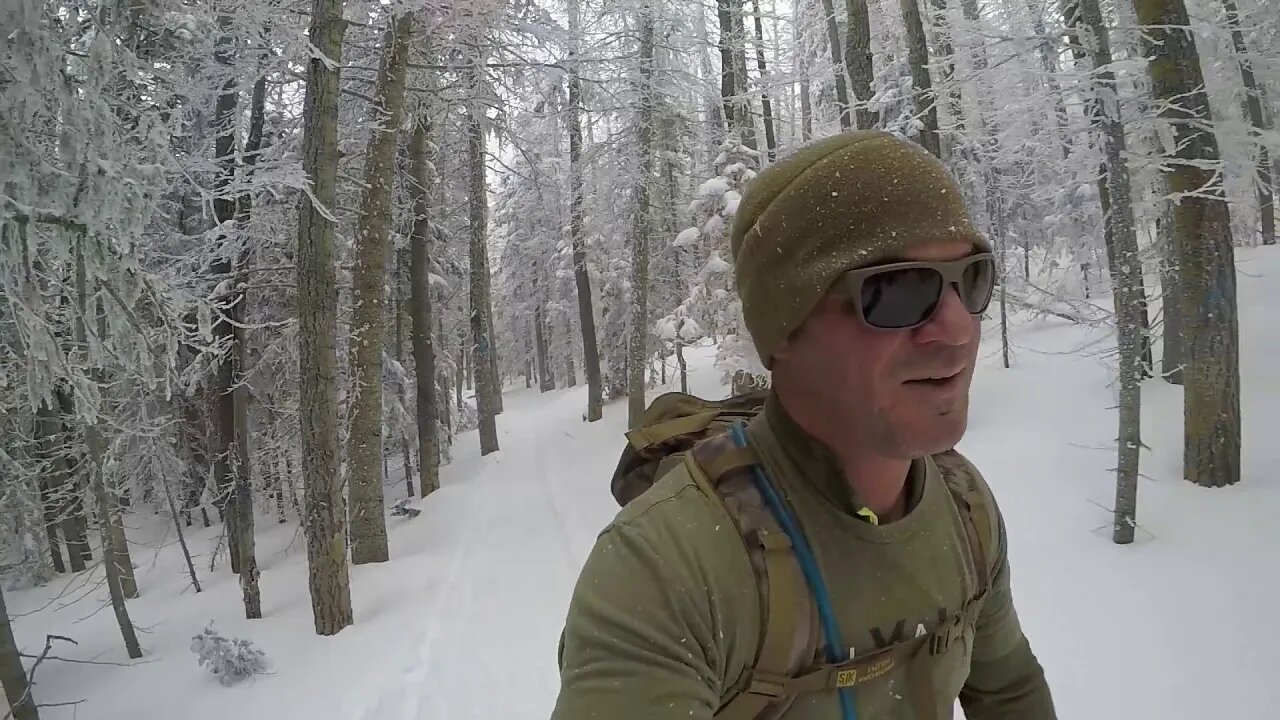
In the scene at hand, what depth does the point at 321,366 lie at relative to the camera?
717 cm

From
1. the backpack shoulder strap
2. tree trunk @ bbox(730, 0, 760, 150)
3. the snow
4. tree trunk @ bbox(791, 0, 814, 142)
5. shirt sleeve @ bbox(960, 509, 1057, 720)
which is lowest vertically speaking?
shirt sleeve @ bbox(960, 509, 1057, 720)

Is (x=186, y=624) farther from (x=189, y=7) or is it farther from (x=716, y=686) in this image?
(x=716, y=686)

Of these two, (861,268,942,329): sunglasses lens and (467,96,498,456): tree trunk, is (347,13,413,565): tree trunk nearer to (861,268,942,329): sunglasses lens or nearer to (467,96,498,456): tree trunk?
(467,96,498,456): tree trunk

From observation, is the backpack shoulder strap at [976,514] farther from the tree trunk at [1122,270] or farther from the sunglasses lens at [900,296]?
the tree trunk at [1122,270]

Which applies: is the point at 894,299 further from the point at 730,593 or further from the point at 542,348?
the point at 542,348

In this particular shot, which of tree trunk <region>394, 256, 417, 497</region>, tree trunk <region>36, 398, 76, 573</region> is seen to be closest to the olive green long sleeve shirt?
tree trunk <region>36, 398, 76, 573</region>

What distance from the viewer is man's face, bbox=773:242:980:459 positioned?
3.83ft

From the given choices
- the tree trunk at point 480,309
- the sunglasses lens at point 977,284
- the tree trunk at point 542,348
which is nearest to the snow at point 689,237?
the tree trunk at point 480,309

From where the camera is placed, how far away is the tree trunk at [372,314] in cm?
886

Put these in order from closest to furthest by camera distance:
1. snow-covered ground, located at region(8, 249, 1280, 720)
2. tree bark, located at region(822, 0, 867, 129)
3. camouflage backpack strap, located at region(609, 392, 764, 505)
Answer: camouflage backpack strap, located at region(609, 392, 764, 505) → snow-covered ground, located at region(8, 249, 1280, 720) → tree bark, located at region(822, 0, 867, 129)

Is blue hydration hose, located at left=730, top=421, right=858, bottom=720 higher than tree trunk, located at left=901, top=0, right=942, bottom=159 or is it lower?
lower

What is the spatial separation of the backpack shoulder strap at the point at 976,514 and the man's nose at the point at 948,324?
44cm

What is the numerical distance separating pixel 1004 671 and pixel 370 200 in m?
9.23

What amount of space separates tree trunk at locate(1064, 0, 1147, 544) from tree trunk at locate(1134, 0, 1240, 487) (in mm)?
689
